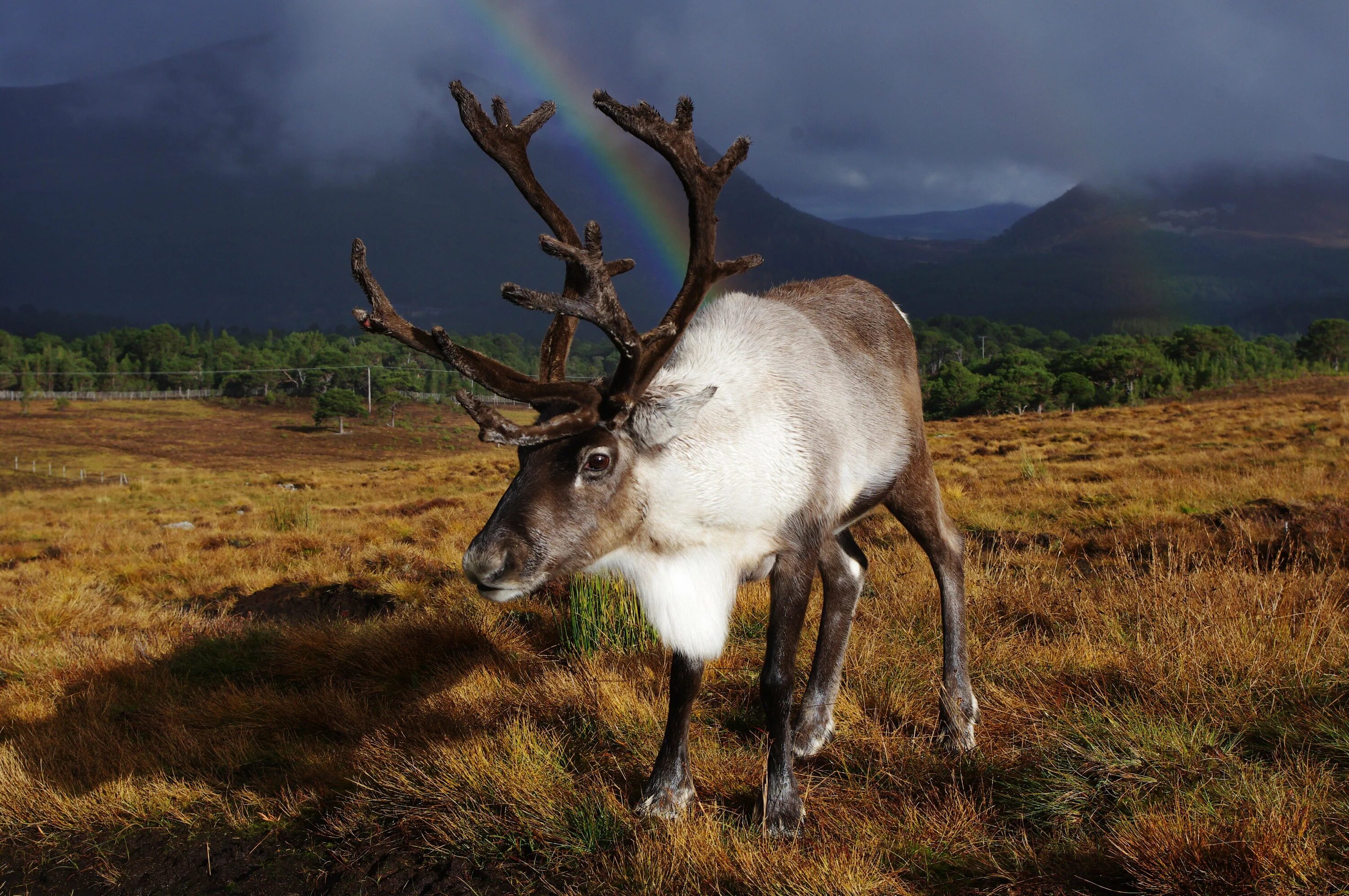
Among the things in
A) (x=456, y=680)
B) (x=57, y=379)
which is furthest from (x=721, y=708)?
(x=57, y=379)

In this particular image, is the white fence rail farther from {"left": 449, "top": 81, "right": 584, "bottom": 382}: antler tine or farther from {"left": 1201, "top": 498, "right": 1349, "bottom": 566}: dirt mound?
{"left": 1201, "top": 498, "right": 1349, "bottom": 566}: dirt mound

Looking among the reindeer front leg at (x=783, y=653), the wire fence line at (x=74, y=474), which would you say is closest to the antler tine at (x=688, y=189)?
the reindeer front leg at (x=783, y=653)

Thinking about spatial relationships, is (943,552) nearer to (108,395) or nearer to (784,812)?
(784,812)

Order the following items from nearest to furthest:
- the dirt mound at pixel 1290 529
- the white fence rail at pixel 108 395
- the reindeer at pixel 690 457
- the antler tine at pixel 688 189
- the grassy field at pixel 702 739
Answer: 1. the grassy field at pixel 702 739
2. the reindeer at pixel 690 457
3. the antler tine at pixel 688 189
4. the dirt mound at pixel 1290 529
5. the white fence rail at pixel 108 395

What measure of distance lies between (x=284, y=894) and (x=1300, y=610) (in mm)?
5520

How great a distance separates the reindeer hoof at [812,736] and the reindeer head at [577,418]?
147 centimetres

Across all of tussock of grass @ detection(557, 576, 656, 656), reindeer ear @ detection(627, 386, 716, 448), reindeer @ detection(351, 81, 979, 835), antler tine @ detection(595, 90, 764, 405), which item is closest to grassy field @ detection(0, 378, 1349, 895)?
tussock of grass @ detection(557, 576, 656, 656)

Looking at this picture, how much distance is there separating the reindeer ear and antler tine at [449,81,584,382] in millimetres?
672

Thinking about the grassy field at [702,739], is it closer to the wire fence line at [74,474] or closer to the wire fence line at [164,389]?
the wire fence line at [74,474]

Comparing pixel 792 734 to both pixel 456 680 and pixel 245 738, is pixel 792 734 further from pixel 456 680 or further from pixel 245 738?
pixel 245 738

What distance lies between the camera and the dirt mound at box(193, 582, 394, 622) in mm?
7785

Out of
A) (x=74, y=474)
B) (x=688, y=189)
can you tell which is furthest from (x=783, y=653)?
(x=74, y=474)

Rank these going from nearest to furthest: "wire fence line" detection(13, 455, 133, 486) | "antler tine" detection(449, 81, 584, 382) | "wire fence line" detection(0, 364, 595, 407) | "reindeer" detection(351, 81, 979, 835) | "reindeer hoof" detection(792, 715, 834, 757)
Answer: "reindeer" detection(351, 81, 979, 835)
"antler tine" detection(449, 81, 584, 382)
"reindeer hoof" detection(792, 715, 834, 757)
"wire fence line" detection(13, 455, 133, 486)
"wire fence line" detection(0, 364, 595, 407)

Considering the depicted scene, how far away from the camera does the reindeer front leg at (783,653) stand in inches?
127
